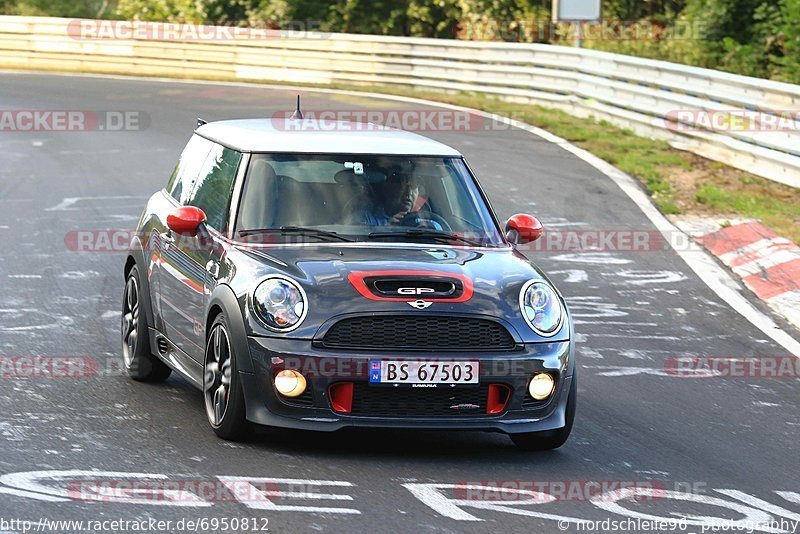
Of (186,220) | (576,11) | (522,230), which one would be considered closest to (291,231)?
(186,220)

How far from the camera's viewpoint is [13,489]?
607 cm

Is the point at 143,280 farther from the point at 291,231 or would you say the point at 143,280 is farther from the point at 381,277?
the point at 381,277

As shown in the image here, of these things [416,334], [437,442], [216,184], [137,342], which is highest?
[216,184]

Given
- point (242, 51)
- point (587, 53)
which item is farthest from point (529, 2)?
point (587, 53)

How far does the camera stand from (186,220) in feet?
25.3

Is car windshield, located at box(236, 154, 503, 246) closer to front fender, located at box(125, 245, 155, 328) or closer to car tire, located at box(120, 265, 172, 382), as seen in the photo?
front fender, located at box(125, 245, 155, 328)

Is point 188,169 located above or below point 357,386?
above

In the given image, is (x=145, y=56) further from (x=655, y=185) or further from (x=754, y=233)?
(x=754, y=233)

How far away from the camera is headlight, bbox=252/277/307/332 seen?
269 inches

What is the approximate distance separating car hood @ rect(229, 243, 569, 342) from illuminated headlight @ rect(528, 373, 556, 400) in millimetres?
180

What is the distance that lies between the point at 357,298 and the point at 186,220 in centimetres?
132

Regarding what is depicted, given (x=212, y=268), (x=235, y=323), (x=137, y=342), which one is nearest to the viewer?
(x=235, y=323)

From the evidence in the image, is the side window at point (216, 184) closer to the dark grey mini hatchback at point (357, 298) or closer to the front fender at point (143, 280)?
the dark grey mini hatchback at point (357, 298)

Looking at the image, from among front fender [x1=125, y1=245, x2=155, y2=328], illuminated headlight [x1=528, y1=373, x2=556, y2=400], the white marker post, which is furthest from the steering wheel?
the white marker post
